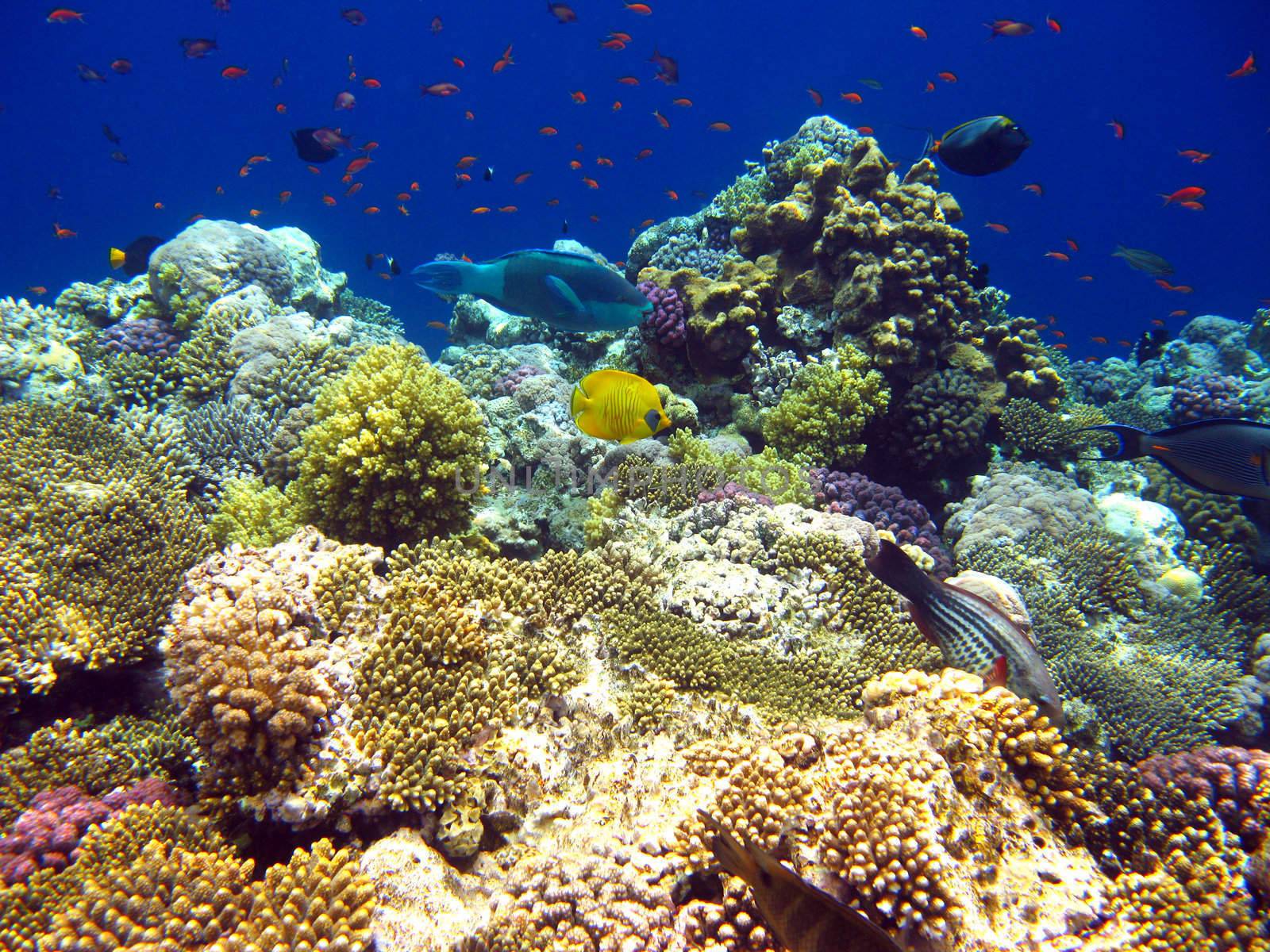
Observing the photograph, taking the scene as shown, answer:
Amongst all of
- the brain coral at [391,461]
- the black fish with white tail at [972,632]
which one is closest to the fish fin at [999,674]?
the black fish with white tail at [972,632]

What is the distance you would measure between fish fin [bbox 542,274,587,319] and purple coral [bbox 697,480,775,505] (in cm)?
198

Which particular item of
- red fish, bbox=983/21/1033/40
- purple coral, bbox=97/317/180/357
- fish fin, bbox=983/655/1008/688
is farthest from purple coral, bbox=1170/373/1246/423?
purple coral, bbox=97/317/180/357

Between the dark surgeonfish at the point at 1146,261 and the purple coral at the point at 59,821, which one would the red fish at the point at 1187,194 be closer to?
the dark surgeonfish at the point at 1146,261

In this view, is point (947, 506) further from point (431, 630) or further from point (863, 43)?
point (863, 43)

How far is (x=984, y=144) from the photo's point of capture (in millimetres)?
5934

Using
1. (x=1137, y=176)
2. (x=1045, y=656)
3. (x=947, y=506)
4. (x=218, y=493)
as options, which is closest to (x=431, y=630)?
(x=218, y=493)

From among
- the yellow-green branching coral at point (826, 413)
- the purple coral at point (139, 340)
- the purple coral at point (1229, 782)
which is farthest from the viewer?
the purple coral at point (139, 340)

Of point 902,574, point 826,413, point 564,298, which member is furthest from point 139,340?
point 902,574

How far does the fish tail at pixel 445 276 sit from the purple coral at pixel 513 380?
6.18ft

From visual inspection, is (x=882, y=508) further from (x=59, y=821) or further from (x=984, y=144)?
(x=59, y=821)

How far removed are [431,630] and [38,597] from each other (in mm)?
2532

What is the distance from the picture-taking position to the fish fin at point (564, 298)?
4.85 meters

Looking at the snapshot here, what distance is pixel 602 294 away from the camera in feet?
16.8

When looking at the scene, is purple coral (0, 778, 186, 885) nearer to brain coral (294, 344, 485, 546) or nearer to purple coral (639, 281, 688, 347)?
brain coral (294, 344, 485, 546)
